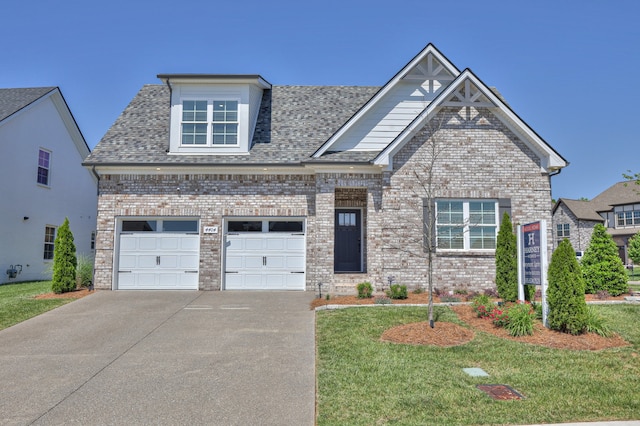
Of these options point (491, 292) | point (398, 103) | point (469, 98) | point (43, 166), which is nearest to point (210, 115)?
point (398, 103)

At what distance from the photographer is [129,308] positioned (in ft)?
39.7

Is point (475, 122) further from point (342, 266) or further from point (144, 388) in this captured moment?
point (144, 388)

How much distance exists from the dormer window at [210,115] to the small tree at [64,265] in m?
4.53

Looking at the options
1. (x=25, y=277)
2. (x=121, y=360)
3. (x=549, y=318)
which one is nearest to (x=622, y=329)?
(x=549, y=318)

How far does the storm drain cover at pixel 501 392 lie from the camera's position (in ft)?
18.7

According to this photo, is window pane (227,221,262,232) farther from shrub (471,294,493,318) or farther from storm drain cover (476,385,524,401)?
storm drain cover (476,385,524,401)

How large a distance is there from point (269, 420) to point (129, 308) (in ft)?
27.1

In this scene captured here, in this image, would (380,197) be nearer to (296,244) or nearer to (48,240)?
(296,244)

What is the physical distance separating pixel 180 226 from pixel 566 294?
11902mm

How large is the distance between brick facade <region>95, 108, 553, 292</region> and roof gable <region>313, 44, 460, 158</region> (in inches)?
52.2

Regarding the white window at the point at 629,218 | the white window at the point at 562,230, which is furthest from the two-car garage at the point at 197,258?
the white window at the point at 629,218

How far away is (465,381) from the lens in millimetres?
6273

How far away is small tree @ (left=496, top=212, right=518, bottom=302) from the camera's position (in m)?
11.4

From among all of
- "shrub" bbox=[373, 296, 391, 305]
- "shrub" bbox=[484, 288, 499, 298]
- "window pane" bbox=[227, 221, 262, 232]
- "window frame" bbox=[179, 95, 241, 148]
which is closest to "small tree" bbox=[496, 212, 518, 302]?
"shrub" bbox=[484, 288, 499, 298]
